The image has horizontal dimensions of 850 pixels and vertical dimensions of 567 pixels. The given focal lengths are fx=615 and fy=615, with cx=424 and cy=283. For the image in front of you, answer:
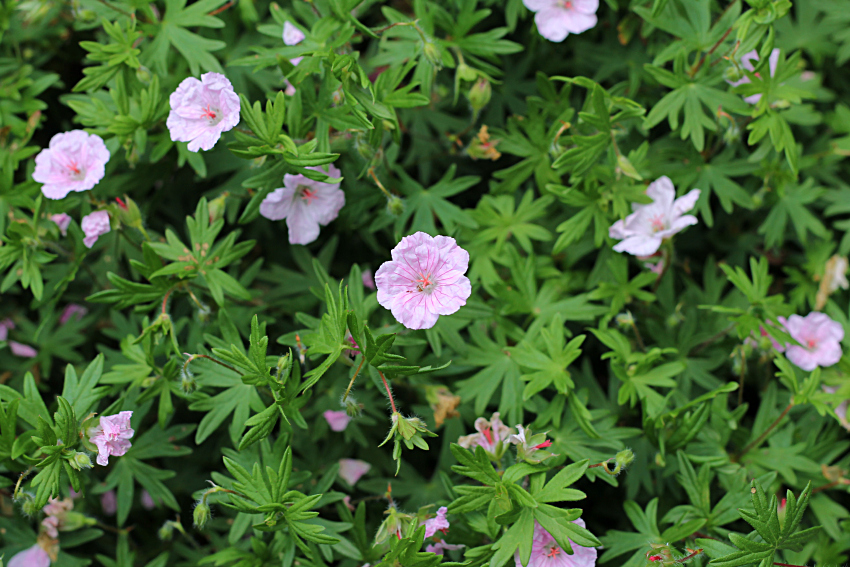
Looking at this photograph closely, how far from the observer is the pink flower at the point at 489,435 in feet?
5.93

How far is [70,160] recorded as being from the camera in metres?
2.01

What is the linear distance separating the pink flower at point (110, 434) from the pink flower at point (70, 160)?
30.1 inches

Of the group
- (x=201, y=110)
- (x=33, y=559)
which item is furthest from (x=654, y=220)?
(x=33, y=559)

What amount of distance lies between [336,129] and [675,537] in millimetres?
1532

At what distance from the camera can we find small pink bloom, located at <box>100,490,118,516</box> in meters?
2.14

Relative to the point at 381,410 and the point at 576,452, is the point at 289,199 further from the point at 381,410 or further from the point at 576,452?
the point at 576,452

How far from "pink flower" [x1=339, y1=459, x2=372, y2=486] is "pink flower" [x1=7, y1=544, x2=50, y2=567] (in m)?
0.96

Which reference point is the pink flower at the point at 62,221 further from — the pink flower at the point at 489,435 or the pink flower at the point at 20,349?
the pink flower at the point at 489,435

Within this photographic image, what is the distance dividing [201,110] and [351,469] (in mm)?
1227

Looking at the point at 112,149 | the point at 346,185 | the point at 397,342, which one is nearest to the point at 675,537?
the point at 397,342

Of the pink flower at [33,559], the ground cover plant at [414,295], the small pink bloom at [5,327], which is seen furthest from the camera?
the small pink bloom at [5,327]

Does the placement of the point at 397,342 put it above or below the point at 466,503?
above

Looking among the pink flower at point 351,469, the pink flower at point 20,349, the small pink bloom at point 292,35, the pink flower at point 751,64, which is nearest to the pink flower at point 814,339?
the pink flower at point 751,64

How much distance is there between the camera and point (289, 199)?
1.98 meters
